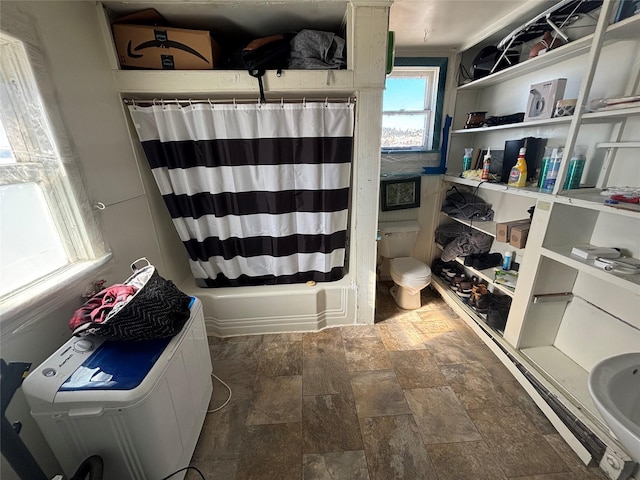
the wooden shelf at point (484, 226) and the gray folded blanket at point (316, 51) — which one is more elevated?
the gray folded blanket at point (316, 51)

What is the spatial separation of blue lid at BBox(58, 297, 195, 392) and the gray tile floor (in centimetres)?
66

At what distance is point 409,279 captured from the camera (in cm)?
210

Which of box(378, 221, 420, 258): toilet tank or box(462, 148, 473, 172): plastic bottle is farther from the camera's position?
box(378, 221, 420, 258): toilet tank

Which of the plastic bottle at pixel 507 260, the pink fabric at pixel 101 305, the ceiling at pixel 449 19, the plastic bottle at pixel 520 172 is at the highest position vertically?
the ceiling at pixel 449 19

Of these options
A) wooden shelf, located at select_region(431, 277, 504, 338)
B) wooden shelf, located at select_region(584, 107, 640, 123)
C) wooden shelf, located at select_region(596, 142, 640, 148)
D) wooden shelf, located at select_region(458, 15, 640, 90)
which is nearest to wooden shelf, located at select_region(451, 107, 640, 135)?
wooden shelf, located at select_region(584, 107, 640, 123)

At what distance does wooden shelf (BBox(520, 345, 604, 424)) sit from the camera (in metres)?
1.31

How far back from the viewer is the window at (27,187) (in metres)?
0.95

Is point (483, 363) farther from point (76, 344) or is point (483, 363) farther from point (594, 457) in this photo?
point (76, 344)

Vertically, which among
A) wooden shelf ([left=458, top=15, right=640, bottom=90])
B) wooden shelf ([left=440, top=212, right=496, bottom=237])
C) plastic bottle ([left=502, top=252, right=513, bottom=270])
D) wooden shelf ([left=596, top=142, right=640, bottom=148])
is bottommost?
plastic bottle ([left=502, top=252, right=513, bottom=270])

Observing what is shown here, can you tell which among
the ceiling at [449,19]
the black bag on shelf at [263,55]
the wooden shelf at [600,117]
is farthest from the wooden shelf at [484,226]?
the black bag on shelf at [263,55]

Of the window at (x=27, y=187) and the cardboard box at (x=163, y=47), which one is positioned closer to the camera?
the window at (x=27, y=187)

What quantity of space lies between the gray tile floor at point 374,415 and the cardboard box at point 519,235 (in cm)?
77

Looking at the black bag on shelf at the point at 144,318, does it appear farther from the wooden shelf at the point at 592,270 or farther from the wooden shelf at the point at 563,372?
the wooden shelf at the point at 563,372

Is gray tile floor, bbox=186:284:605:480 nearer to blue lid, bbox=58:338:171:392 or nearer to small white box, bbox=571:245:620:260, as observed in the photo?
blue lid, bbox=58:338:171:392
